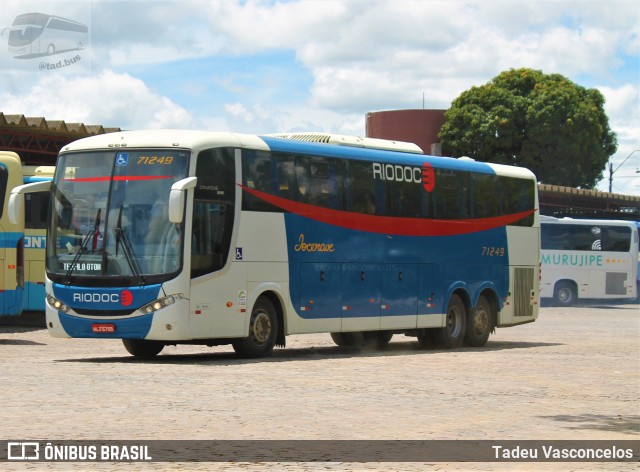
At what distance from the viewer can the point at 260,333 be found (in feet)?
66.9

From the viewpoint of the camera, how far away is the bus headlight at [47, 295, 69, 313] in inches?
759

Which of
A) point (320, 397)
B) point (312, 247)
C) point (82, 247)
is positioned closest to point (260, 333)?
point (312, 247)

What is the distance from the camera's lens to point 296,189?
2117 cm

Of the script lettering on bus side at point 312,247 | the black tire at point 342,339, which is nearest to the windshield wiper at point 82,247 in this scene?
the script lettering on bus side at point 312,247

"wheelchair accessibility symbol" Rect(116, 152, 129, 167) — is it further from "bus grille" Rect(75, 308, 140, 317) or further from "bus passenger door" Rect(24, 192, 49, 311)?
"bus passenger door" Rect(24, 192, 49, 311)

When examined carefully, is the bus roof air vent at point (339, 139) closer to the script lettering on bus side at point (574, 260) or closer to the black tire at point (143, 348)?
the black tire at point (143, 348)

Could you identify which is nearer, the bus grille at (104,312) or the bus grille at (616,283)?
the bus grille at (104,312)

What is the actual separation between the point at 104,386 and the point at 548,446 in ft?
19.4

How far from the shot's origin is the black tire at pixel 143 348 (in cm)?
2091

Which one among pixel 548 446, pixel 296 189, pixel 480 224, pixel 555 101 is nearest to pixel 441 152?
pixel 555 101

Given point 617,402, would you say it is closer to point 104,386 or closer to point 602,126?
point 104,386

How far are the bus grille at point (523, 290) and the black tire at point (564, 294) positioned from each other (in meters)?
23.2

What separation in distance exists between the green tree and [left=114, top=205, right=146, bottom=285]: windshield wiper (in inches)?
2175

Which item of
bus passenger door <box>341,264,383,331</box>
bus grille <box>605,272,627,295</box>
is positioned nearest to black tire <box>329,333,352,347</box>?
bus passenger door <box>341,264,383,331</box>
